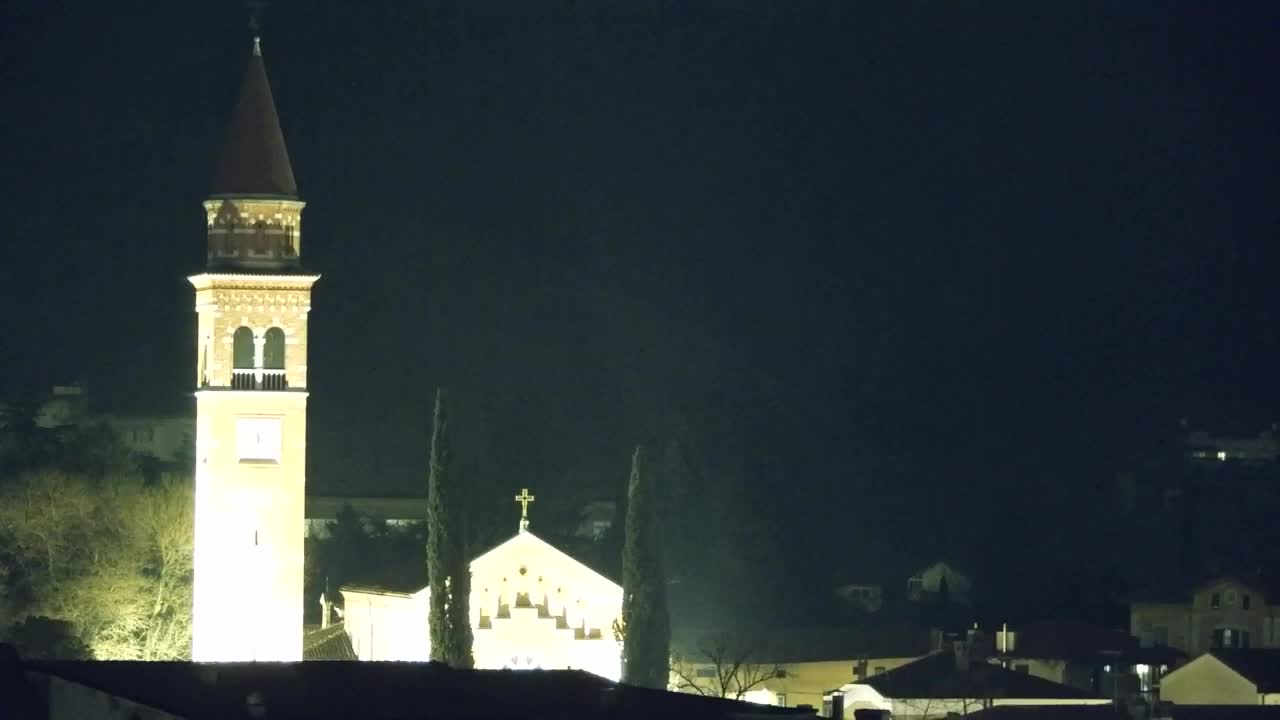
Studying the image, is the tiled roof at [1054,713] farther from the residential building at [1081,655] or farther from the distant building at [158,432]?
the distant building at [158,432]

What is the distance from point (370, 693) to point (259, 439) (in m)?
36.9

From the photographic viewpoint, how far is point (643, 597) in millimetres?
82562

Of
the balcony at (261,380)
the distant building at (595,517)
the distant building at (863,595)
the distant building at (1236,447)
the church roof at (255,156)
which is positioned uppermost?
the distant building at (1236,447)

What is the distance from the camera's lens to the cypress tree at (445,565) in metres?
80.4

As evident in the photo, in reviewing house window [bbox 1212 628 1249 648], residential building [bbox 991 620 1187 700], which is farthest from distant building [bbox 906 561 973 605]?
residential building [bbox 991 620 1187 700]

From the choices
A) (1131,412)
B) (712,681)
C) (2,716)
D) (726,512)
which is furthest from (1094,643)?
(1131,412)

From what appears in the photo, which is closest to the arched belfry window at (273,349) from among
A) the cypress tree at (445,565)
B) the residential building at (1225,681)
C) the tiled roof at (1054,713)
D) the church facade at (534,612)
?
the cypress tree at (445,565)

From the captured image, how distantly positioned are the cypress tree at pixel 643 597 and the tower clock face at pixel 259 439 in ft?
26.5

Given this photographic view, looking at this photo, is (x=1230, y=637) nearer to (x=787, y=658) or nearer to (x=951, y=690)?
(x=787, y=658)

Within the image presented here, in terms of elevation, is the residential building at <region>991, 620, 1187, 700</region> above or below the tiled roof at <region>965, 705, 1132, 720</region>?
above

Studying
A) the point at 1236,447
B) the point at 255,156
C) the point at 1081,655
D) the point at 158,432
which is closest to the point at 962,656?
the point at 1081,655

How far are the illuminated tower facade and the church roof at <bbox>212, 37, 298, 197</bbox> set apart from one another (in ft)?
0.22

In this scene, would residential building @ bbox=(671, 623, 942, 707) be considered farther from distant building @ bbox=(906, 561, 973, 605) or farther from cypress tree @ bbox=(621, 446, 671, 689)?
distant building @ bbox=(906, 561, 973, 605)

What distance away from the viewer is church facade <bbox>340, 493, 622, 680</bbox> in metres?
83.8
